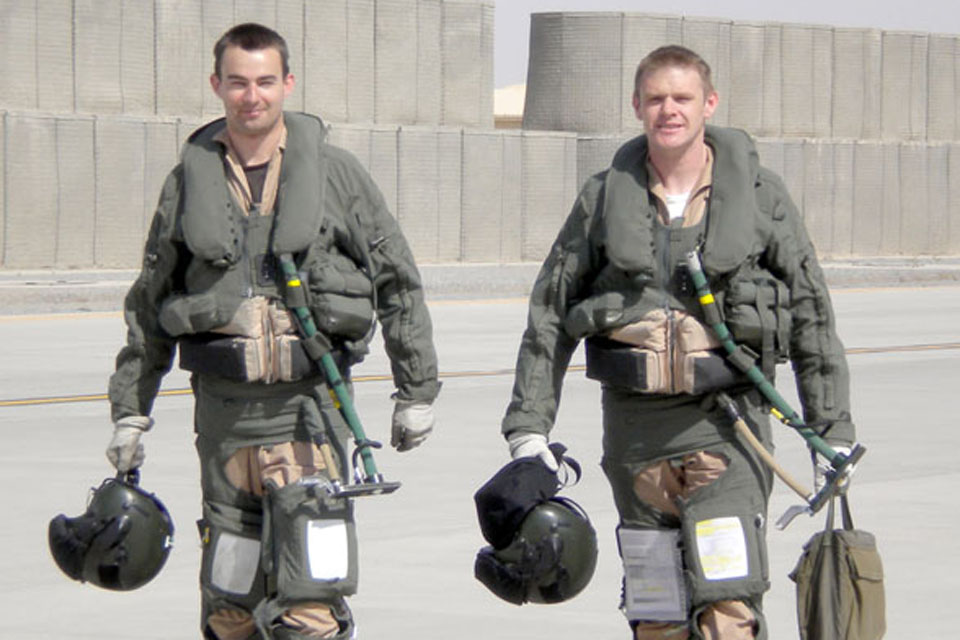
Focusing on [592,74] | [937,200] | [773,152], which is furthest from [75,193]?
[937,200]

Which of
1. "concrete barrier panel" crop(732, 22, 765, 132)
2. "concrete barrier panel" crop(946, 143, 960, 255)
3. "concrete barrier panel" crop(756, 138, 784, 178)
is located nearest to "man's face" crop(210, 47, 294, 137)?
"concrete barrier panel" crop(756, 138, 784, 178)

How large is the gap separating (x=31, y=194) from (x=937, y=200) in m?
16.0

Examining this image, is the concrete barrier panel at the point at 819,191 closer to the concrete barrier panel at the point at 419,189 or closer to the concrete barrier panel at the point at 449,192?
the concrete barrier panel at the point at 449,192

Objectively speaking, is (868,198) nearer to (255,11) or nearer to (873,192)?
(873,192)

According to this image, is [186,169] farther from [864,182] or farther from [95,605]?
[864,182]

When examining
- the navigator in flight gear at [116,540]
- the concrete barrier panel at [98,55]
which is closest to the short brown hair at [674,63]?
the navigator in flight gear at [116,540]

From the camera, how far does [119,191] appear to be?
85.5ft

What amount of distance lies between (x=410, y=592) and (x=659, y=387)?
2714 millimetres

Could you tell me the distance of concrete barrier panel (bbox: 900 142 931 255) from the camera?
3531cm

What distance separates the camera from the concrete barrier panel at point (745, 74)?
3359 centimetres

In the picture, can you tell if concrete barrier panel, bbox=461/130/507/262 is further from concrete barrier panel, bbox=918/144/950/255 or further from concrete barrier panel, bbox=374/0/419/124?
concrete barrier panel, bbox=918/144/950/255

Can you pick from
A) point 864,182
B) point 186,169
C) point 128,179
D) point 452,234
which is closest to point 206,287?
point 186,169

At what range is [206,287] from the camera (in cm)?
650

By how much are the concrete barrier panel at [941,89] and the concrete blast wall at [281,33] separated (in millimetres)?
8470
